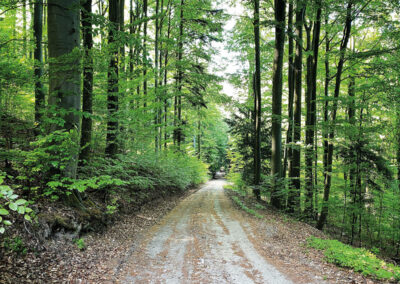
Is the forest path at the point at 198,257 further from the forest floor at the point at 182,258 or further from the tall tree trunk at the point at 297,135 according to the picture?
the tall tree trunk at the point at 297,135

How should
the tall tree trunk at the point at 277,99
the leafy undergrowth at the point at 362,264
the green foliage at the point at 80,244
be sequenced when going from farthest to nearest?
1. the tall tree trunk at the point at 277,99
2. the green foliage at the point at 80,244
3. the leafy undergrowth at the point at 362,264

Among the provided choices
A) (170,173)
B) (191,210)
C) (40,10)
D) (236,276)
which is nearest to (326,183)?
(191,210)

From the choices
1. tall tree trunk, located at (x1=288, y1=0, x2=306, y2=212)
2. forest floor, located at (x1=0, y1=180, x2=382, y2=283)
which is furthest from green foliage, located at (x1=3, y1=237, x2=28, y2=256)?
tall tree trunk, located at (x1=288, y1=0, x2=306, y2=212)

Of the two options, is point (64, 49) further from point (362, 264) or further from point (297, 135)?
point (297, 135)

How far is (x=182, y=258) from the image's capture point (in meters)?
5.30

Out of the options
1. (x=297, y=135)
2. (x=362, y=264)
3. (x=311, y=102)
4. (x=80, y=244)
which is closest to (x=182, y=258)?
(x=80, y=244)

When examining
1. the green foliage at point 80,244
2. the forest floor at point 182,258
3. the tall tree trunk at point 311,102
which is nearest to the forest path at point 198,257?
the forest floor at point 182,258

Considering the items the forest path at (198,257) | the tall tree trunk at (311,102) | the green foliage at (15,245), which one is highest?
the tall tree trunk at (311,102)

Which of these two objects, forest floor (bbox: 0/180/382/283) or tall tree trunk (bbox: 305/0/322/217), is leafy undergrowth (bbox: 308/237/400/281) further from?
tall tree trunk (bbox: 305/0/322/217)

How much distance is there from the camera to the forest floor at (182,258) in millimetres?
4113

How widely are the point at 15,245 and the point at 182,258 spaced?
127 inches

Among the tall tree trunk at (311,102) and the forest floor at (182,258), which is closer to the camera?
the forest floor at (182,258)

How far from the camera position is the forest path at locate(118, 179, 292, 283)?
448 centimetres

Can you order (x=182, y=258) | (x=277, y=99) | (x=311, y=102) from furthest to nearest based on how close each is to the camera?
1. (x=277, y=99)
2. (x=311, y=102)
3. (x=182, y=258)
